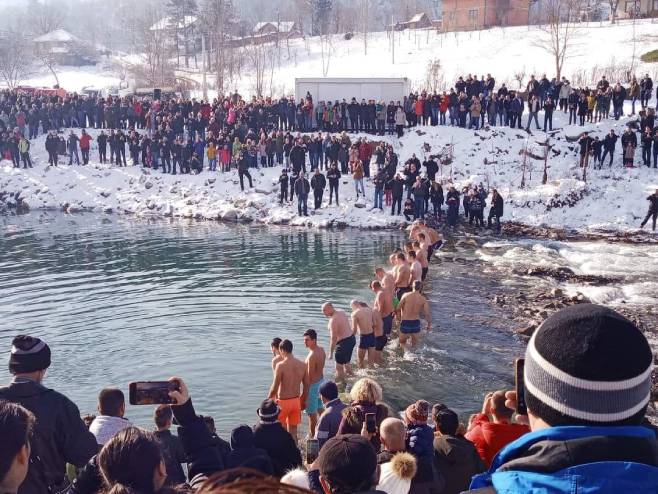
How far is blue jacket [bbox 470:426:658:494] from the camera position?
6.40ft

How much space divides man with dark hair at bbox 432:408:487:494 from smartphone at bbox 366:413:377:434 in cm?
70

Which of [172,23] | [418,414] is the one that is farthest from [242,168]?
[172,23]

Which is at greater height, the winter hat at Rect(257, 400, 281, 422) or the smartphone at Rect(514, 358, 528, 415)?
the smartphone at Rect(514, 358, 528, 415)

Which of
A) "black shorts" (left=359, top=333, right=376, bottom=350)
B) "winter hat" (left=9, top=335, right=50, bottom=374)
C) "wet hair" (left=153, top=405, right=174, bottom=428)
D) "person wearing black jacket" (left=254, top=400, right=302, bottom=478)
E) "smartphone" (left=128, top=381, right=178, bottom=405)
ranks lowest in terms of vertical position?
"black shorts" (left=359, top=333, right=376, bottom=350)

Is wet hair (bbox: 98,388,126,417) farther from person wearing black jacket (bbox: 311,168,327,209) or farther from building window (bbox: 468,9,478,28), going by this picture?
building window (bbox: 468,9,478,28)

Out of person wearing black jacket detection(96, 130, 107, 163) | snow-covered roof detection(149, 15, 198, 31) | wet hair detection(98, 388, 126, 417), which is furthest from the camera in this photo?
snow-covered roof detection(149, 15, 198, 31)

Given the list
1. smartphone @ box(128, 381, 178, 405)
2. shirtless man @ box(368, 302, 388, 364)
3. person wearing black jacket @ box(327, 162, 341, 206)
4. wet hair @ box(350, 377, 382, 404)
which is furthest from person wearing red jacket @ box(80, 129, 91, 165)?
smartphone @ box(128, 381, 178, 405)

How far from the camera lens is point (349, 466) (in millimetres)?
3494

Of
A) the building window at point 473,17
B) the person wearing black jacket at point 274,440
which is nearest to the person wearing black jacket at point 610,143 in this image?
the person wearing black jacket at point 274,440

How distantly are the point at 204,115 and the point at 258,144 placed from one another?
4.11 meters

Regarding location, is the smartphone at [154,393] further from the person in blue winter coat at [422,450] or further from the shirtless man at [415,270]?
the shirtless man at [415,270]

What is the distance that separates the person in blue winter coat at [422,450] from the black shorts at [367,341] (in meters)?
6.63

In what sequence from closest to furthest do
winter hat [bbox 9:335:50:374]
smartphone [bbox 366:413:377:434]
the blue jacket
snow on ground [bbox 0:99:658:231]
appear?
the blue jacket, winter hat [bbox 9:335:50:374], smartphone [bbox 366:413:377:434], snow on ground [bbox 0:99:658:231]

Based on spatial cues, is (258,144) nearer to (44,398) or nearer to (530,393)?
(44,398)
